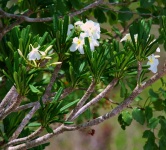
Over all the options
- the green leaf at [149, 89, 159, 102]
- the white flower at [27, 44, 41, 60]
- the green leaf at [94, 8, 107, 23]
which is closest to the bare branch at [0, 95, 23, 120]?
the white flower at [27, 44, 41, 60]

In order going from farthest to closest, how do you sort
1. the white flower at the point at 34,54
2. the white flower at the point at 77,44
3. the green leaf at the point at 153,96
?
1. the green leaf at the point at 153,96
2. the white flower at the point at 77,44
3. the white flower at the point at 34,54

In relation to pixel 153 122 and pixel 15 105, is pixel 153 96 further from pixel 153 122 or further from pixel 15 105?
pixel 15 105

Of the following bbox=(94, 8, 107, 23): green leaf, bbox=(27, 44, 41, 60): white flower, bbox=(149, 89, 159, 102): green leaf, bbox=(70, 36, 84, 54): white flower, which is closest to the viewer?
bbox=(27, 44, 41, 60): white flower

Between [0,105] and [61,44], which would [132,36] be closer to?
[61,44]

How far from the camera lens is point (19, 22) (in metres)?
1.86

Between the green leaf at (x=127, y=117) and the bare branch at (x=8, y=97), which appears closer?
the bare branch at (x=8, y=97)

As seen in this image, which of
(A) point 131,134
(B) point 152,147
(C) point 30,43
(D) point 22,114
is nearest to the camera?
(C) point 30,43

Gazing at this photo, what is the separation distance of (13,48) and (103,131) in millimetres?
3155

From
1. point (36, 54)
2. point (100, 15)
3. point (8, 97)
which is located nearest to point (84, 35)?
point (36, 54)

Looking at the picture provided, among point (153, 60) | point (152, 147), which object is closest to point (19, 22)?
point (153, 60)

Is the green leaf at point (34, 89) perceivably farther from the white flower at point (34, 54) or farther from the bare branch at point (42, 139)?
the bare branch at point (42, 139)

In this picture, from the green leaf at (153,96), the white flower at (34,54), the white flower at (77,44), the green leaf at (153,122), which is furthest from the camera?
the green leaf at (153,96)

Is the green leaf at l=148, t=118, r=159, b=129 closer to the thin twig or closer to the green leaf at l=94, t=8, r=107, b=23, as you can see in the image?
the thin twig

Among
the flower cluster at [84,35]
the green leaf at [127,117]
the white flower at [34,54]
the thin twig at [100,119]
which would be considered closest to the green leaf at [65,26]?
the flower cluster at [84,35]
